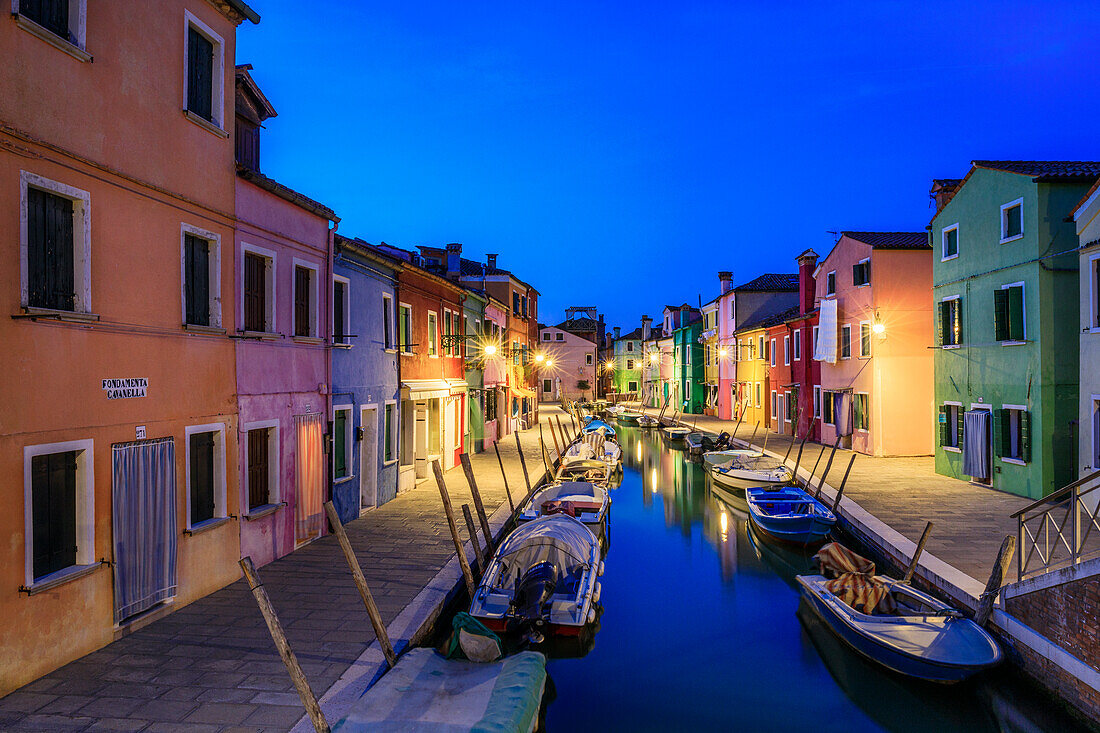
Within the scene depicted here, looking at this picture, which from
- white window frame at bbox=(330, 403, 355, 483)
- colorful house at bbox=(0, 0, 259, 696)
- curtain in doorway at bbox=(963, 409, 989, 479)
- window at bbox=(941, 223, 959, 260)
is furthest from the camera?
window at bbox=(941, 223, 959, 260)

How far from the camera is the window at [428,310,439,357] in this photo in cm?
2028

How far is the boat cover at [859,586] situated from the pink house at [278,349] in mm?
9019

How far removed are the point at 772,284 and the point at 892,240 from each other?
17093 mm

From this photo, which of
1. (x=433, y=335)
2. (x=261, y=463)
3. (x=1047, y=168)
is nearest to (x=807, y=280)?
(x=1047, y=168)

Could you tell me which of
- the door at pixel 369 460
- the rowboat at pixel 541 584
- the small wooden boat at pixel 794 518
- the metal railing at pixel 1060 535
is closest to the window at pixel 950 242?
the metal railing at pixel 1060 535

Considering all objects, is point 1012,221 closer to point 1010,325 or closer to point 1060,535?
point 1010,325

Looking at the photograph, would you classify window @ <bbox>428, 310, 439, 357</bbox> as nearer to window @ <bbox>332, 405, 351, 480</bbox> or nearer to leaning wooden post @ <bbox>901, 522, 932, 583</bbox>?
window @ <bbox>332, 405, 351, 480</bbox>

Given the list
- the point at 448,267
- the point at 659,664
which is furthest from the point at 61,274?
the point at 448,267

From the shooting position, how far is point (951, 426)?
63.9 ft

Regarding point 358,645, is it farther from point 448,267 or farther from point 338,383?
point 448,267

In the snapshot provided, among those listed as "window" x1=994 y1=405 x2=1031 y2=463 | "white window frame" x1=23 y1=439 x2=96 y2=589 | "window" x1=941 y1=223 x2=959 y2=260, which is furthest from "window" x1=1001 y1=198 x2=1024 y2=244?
"white window frame" x1=23 y1=439 x2=96 y2=589

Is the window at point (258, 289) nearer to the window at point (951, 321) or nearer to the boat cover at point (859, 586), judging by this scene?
the boat cover at point (859, 586)

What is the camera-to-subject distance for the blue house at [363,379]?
553 inches

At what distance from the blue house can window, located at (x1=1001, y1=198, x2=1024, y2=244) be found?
49.9 ft
